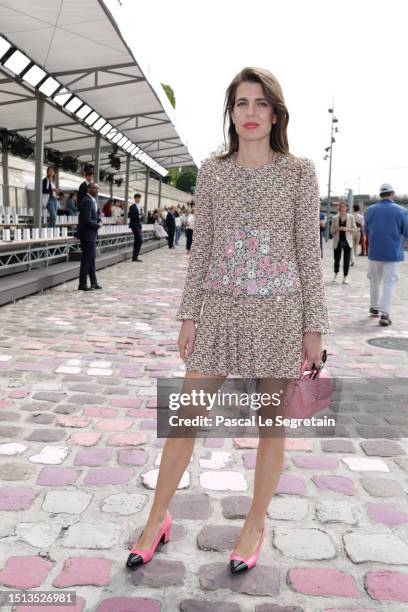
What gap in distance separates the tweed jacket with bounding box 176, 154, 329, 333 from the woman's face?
0.39 ft

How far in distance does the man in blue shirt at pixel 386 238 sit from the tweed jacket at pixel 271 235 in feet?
21.3

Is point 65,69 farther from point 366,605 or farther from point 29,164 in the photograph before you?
point 29,164

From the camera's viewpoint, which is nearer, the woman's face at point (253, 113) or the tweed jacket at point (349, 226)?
the woman's face at point (253, 113)

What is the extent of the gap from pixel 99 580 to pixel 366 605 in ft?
3.28

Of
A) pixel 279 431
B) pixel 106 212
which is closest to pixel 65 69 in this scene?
pixel 106 212

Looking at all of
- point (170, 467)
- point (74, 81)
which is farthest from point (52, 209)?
point (170, 467)

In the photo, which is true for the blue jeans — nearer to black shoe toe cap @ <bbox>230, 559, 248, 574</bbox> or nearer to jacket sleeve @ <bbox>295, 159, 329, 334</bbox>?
jacket sleeve @ <bbox>295, 159, 329, 334</bbox>

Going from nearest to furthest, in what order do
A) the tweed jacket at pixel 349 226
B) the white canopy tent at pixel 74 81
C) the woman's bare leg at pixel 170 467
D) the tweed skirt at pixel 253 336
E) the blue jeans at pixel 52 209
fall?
the tweed skirt at pixel 253 336
the woman's bare leg at pixel 170 467
the white canopy tent at pixel 74 81
the tweed jacket at pixel 349 226
the blue jeans at pixel 52 209

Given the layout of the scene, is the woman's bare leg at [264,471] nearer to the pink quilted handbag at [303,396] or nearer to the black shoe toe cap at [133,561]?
the pink quilted handbag at [303,396]

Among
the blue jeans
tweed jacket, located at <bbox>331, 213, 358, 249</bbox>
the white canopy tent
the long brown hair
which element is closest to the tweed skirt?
the long brown hair

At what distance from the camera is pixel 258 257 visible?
7.50ft

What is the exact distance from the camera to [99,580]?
2330 millimetres

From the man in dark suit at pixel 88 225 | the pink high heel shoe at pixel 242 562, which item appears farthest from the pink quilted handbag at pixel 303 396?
the man in dark suit at pixel 88 225

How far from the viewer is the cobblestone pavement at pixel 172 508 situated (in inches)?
90.7
